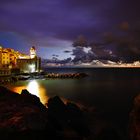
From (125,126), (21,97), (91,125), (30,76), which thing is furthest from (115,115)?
(30,76)

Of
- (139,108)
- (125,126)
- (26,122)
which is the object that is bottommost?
(125,126)

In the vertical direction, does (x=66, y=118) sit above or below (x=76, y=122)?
above

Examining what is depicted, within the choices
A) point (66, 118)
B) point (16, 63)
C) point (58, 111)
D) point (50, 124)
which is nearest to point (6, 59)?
point (16, 63)

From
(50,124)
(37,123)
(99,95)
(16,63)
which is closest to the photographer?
(37,123)

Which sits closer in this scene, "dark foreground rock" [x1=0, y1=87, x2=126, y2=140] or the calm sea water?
"dark foreground rock" [x1=0, y1=87, x2=126, y2=140]

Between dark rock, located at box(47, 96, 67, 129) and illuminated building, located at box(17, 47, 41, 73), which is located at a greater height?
illuminated building, located at box(17, 47, 41, 73)

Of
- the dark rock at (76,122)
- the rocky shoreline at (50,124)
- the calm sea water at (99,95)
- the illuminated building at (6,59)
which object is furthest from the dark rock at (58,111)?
the illuminated building at (6,59)

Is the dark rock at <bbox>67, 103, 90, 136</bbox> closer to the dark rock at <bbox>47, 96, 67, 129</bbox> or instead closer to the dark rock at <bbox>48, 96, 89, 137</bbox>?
the dark rock at <bbox>48, 96, 89, 137</bbox>

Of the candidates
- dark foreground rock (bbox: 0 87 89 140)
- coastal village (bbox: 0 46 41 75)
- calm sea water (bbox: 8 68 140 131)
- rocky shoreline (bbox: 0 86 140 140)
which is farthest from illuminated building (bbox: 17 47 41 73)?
dark foreground rock (bbox: 0 87 89 140)

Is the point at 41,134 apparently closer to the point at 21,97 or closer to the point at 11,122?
the point at 11,122

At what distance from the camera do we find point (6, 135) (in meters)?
17.7

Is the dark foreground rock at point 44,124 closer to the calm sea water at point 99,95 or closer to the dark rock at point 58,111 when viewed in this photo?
the dark rock at point 58,111

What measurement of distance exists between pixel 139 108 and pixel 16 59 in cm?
10787

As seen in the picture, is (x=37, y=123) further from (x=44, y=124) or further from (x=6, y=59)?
(x=6, y=59)
